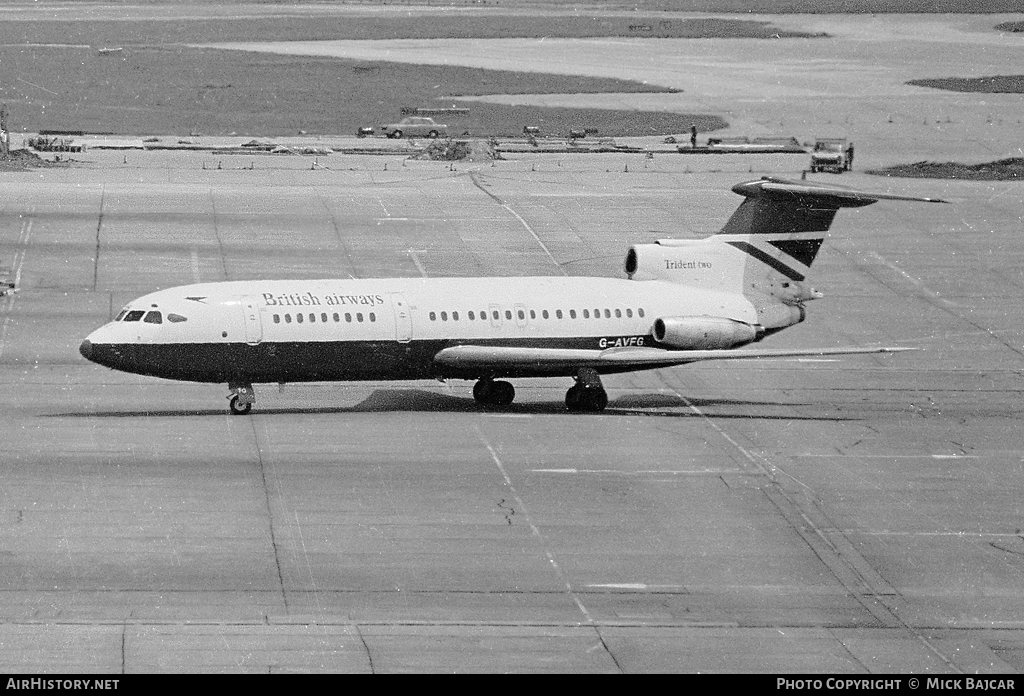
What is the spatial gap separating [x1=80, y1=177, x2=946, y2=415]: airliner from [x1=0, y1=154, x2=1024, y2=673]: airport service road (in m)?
1.33

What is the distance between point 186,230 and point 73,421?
30066 millimetres

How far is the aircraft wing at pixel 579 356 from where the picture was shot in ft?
149

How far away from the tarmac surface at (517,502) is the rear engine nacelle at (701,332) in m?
1.81

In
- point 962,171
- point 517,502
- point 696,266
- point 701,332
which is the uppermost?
point 696,266

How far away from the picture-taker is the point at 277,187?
3250 inches

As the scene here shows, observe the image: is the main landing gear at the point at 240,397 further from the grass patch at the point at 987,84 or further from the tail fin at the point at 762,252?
the grass patch at the point at 987,84

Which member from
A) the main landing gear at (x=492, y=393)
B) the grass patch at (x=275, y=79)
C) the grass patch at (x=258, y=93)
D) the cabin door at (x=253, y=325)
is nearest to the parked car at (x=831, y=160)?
the grass patch at (x=275, y=79)

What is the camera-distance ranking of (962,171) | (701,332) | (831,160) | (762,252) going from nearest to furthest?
(701,332)
(762,252)
(831,160)
(962,171)

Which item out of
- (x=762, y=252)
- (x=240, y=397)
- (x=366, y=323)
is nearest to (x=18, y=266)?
(x=240, y=397)

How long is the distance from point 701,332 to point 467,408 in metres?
6.67

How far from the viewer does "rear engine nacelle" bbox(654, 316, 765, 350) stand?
46.9 m

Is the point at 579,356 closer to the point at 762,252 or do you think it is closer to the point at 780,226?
the point at 762,252

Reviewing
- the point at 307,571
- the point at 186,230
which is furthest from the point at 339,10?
the point at 307,571

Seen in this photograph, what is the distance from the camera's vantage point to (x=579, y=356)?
46.2 meters
